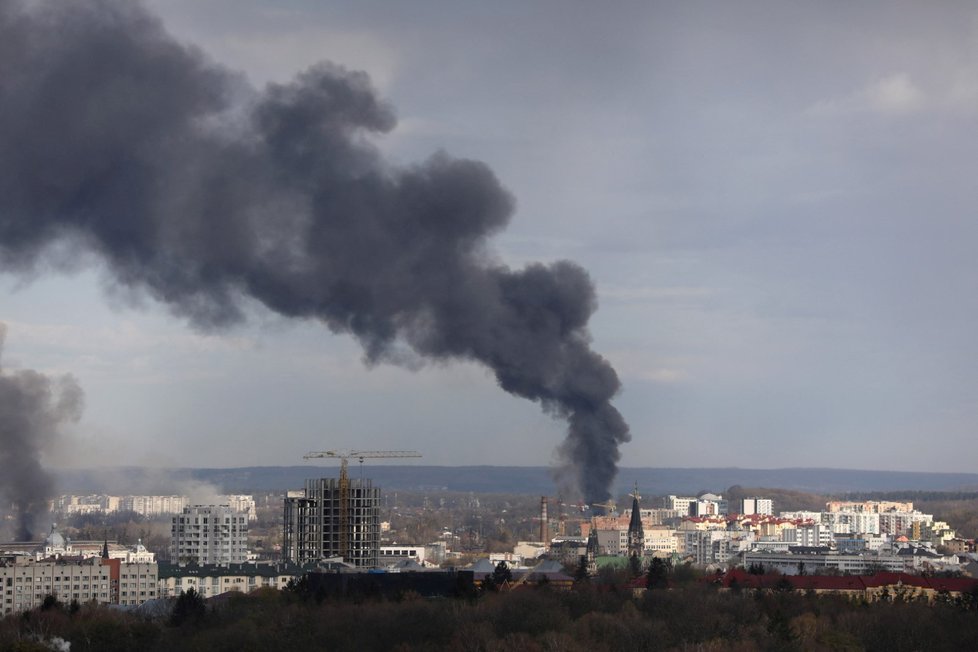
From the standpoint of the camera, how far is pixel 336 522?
7219 centimetres

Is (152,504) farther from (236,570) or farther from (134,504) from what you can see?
(236,570)

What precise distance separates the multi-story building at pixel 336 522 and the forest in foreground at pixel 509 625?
22437 millimetres

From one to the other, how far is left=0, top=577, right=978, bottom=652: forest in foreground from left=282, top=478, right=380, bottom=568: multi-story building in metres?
22.4

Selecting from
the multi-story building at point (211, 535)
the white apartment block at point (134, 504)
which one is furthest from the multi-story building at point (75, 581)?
the white apartment block at point (134, 504)

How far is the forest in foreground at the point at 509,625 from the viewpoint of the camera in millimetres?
38406

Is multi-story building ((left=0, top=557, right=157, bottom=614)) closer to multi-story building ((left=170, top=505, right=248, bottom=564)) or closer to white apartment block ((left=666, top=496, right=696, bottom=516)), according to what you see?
multi-story building ((left=170, top=505, right=248, bottom=564))

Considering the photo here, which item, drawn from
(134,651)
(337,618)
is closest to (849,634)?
(337,618)

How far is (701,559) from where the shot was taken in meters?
97.9

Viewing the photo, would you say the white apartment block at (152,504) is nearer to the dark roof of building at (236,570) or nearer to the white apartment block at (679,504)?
the white apartment block at (679,504)

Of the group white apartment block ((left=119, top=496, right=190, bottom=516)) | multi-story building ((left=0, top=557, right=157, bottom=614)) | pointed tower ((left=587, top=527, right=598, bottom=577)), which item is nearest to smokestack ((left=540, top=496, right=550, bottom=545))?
pointed tower ((left=587, top=527, right=598, bottom=577))

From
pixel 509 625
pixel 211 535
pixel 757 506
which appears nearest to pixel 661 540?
pixel 211 535

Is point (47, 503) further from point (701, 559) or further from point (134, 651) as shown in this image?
point (134, 651)

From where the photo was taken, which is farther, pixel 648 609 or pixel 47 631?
pixel 648 609

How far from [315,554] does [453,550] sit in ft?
102
